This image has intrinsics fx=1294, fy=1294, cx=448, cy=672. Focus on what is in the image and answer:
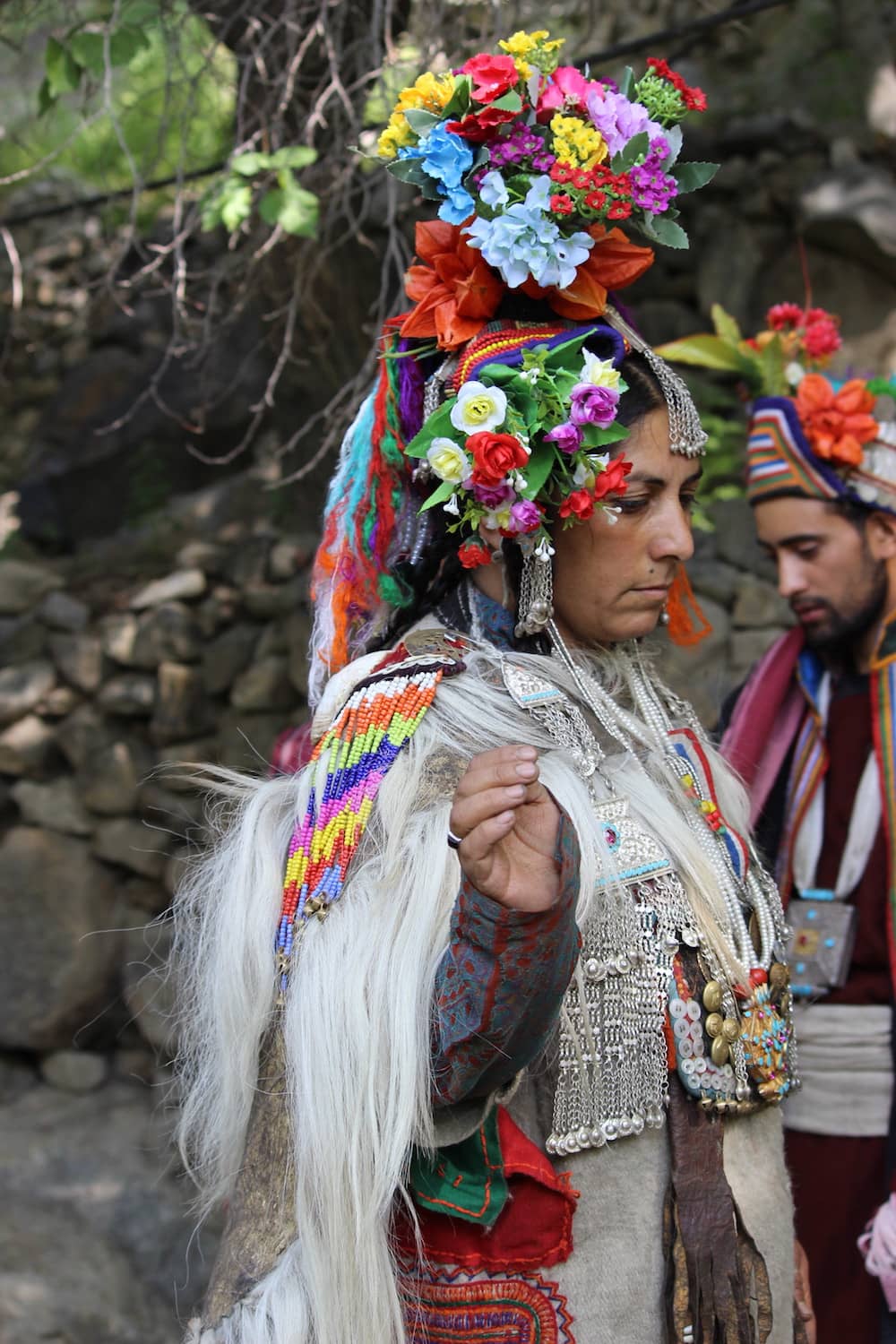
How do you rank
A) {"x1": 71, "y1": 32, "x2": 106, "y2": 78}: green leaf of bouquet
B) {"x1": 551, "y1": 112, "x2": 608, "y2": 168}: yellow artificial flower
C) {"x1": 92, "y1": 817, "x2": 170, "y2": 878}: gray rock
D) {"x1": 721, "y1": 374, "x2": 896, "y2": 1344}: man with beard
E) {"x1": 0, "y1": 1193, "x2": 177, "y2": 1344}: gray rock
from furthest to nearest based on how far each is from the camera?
1. {"x1": 92, "y1": 817, "x2": 170, "y2": 878}: gray rock
2. {"x1": 0, "y1": 1193, "x2": 177, "y2": 1344}: gray rock
3. {"x1": 71, "y1": 32, "x2": 106, "y2": 78}: green leaf of bouquet
4. {"x1": 721, "y1": 374, "x2": 896, "y2": 1344}: man with beard
5. {"x1": 551, "y1": 112, "x2": 608, "y2": 168}: yellow artificial flower

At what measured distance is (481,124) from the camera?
1.69 m

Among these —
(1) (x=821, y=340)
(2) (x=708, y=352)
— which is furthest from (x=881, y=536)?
Result: (2) (x=708, y=352)

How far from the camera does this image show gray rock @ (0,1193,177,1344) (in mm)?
3680

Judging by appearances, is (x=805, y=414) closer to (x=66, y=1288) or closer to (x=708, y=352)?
(x=708, y=352)

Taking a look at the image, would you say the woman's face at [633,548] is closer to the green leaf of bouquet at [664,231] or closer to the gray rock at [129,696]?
the green leaf of bouquet at [664,231]

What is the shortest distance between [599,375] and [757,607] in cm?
281

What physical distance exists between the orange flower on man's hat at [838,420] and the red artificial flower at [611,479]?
48.8 inches

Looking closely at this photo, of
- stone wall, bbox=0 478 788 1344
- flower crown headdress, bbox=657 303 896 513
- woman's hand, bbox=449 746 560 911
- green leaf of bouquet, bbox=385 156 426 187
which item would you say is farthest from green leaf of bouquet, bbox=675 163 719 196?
stone wall, bbox=0 478 788 1344

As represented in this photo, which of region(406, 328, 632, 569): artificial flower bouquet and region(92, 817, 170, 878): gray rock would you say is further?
region(92, 817, 170, 878): gray rock

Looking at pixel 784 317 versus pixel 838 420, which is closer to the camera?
pixel 838 420

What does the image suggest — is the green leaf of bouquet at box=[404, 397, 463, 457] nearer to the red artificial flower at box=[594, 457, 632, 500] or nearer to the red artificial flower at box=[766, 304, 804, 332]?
the red artificial flower at box=[594, 457, 632, 500]

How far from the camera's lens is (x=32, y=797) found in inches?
181

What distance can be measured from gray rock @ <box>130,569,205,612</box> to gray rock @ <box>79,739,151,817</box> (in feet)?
1.69

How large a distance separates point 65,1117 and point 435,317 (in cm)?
352
